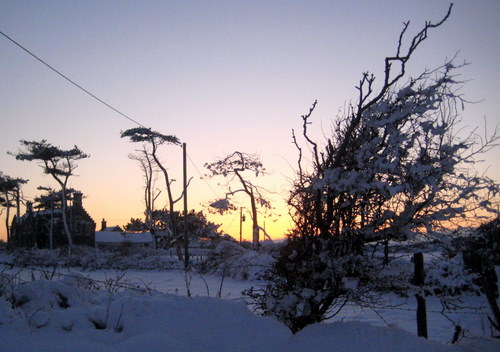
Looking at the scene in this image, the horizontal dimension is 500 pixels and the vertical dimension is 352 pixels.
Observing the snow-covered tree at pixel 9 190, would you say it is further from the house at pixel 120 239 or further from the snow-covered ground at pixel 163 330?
the snow-covered ground at pixel 163 330

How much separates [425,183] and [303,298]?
188 centimetres

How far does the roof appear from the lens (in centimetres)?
5728

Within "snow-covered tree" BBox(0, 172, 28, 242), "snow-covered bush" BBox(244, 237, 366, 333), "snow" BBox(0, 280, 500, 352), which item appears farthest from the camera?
"snow-covered tree" BBox(0, 172, 28, 242)

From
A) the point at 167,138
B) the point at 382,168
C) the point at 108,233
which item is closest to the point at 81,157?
the point at 167,138

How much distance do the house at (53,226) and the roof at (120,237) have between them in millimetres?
8520

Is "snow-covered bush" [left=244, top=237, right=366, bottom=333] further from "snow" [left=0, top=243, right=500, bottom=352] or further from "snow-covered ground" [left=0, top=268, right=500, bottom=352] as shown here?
"snow-covered ground" [left=0, top=268, right=500, bottom=352]

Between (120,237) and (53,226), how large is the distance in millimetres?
15195

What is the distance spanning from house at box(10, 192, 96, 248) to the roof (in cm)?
852

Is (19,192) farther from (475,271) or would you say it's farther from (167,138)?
(475,271)

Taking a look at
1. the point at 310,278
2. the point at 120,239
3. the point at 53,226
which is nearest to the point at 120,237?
the point at 120,239

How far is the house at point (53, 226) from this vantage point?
44.4 metres

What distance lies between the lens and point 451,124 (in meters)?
4.70

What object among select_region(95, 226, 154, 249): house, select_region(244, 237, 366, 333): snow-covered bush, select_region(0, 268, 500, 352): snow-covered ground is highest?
select_region(244, 237, 366, 333): snow-covered bush

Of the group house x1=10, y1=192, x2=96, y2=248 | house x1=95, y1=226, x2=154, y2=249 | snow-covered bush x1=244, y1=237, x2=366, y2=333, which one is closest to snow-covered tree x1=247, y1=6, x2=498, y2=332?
snow-covered bush x1=244, y1=237, x2=366, y2=333
